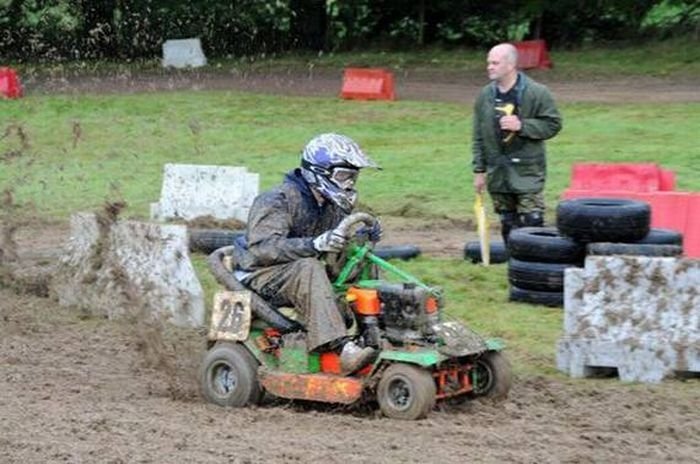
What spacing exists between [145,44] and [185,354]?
28.0 m

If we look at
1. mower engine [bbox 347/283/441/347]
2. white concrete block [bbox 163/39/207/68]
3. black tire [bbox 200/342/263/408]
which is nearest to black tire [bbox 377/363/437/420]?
mower engine [bbox 347/283/441/347]

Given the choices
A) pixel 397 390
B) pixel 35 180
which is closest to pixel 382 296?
pixel 397 390

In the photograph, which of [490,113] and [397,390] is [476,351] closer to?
[397,390]

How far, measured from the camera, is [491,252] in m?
13.7

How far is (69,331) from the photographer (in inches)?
452

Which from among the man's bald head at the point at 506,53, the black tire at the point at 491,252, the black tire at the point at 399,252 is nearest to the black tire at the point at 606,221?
the man's bald head at the point at 506,53

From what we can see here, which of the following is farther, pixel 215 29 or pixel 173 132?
pixel 215 29

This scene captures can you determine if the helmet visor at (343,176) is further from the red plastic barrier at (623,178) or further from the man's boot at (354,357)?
the red plastic barrier at (623,178)

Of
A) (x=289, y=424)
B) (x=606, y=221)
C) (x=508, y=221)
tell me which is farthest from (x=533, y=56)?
(x=289, y=424)

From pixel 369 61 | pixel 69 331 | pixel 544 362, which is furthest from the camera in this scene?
pixel 369 61

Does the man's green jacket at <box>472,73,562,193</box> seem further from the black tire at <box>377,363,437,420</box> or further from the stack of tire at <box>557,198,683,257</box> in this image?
the black tire at <box>377,363,437,420</box>

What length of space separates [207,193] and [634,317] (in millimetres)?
8013

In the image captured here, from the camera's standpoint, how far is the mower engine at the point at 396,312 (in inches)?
331

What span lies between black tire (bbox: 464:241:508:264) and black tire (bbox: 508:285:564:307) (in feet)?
5.58
